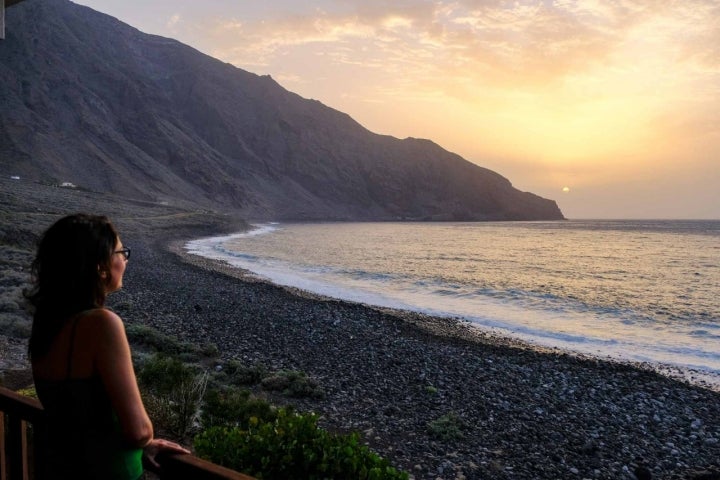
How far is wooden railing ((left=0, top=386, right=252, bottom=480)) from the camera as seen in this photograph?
6.73ft

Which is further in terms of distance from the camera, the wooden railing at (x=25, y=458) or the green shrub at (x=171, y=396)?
the green shrub at (x=171, y=396)

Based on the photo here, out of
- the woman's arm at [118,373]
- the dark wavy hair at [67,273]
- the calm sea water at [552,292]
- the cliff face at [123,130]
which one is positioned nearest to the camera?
the woman's arm at [118,373]

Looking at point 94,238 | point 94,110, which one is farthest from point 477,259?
point 94,110

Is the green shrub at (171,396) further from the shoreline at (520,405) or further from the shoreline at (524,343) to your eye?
the shoreline at (524,343)

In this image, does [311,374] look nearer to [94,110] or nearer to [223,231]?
[223,231]

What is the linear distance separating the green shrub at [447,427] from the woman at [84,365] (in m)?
7.93

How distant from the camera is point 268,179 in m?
184

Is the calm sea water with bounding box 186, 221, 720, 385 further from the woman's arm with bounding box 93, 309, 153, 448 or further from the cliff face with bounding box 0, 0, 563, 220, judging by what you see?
the cliff face with bounding box 0, 0, 563, 220

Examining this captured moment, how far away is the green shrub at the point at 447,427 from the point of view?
9.45 meters

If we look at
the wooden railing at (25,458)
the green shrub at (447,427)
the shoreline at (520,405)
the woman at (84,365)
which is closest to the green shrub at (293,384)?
the shoreline at (520,405)

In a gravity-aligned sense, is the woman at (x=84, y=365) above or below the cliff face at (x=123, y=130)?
below

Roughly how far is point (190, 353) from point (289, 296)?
42.1 ft

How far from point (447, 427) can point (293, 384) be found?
3338mm

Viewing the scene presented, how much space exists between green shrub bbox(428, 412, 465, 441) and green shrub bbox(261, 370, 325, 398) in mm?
2478
